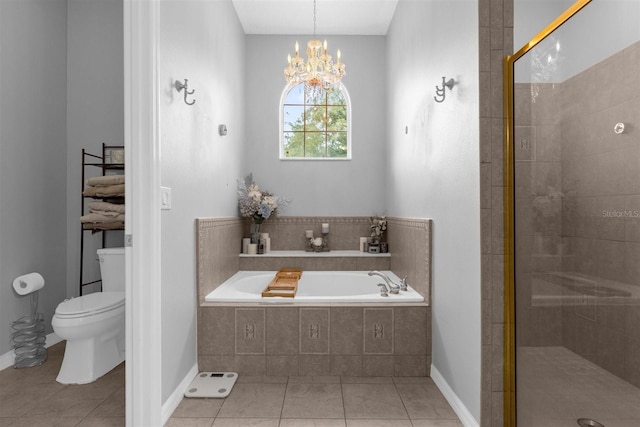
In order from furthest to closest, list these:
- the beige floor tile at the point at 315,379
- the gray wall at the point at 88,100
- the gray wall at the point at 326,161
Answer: the gray wall at the point at 326,161, the gray wall at the point at 88,100, the beige floor tile at the point at 315,379

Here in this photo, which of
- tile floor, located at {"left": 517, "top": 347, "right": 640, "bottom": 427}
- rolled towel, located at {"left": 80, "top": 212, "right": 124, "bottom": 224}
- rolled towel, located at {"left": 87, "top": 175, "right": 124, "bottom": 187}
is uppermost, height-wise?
rolled towel, located at {"left": 87, "top": 175, "right": 124, "bottom": 187}

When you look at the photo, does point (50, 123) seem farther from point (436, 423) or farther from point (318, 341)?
point (436, 423)

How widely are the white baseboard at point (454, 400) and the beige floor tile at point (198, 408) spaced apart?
1.28m

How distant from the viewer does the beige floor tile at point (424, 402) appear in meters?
1.88

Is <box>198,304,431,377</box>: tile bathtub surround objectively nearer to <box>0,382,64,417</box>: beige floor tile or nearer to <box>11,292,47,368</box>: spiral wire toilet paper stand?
<box>0,382,64,417</box>: beige floor tile

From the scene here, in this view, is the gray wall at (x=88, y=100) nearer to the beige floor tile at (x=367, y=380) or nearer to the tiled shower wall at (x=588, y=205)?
the beige floor tile at (x=367, y=380)

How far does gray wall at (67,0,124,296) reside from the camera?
3.00 metres

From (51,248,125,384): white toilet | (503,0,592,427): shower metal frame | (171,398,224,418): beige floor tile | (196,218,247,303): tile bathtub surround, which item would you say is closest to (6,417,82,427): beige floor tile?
(51,248,125,384): white toilet

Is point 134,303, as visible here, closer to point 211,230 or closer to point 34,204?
point 211,230

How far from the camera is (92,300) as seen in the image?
7.79 feet

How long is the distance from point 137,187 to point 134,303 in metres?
0.54

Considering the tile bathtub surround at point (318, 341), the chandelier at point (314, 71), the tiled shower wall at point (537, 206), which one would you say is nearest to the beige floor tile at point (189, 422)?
the tile bathtub surround at point (318, 341)

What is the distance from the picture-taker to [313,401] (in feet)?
6.61

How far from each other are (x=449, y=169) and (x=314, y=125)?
7.37 feet
